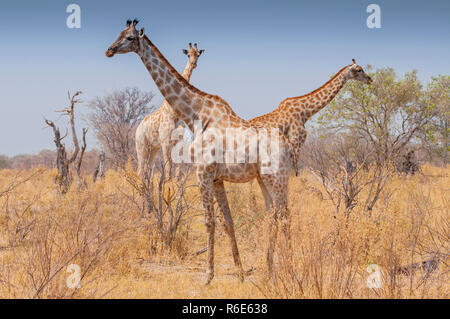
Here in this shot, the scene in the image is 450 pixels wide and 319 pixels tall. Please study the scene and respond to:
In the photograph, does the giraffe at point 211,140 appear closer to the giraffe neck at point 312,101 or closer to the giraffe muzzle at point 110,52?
the giraffe muzzle at point 110,52

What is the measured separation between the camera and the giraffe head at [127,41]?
16.3 ft

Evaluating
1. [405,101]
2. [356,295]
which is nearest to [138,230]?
[356,295]

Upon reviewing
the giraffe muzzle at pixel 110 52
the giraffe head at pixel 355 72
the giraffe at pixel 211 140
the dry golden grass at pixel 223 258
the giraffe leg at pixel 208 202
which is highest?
the giraffe head at pixel 355 72

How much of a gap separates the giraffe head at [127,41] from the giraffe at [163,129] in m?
3.21

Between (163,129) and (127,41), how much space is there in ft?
13.2

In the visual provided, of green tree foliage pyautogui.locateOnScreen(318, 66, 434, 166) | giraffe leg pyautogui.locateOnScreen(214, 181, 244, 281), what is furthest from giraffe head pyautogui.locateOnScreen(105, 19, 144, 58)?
green tree foliage pyautogui.locateOnScreen(318, 66, 434, 166)

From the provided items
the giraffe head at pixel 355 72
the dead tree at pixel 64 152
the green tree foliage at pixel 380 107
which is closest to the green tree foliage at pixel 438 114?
the green tree foliage at pixel 380 107

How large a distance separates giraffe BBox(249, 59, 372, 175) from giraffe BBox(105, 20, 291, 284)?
1.63 metres

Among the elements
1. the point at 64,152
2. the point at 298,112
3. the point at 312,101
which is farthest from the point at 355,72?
the point at 64,152

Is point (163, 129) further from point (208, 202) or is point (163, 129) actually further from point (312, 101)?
point (208, 202)

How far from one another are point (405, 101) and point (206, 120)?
43.3ft

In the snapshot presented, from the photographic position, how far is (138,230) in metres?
6.59

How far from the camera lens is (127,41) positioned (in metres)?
4.98

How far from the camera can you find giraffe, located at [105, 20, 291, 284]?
4.75 metres
